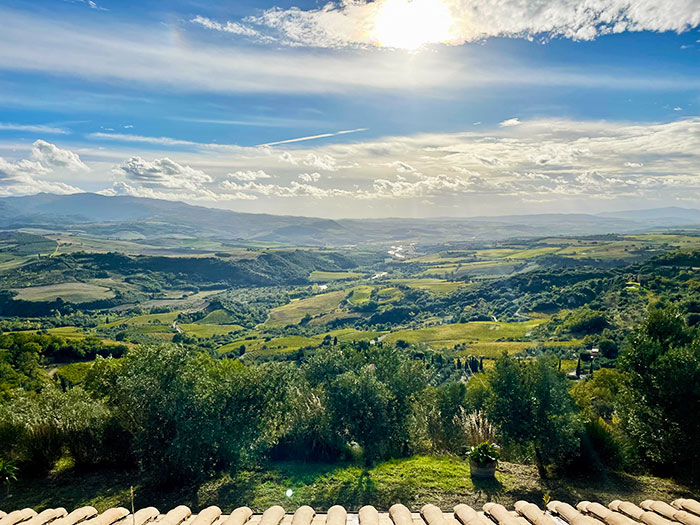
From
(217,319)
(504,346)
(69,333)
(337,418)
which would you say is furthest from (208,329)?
(337,418)

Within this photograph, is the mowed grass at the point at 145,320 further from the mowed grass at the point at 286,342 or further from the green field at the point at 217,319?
the mowed grass at the point at 286,342

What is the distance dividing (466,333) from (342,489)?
131 metres

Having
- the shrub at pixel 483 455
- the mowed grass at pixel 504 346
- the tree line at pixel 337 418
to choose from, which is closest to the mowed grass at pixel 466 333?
the mowed grass at pixel 504 346

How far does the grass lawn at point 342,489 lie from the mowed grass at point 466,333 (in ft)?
353

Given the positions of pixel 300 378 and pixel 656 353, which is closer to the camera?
pixel 656 353

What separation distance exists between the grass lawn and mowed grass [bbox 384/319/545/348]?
107673 millimetres

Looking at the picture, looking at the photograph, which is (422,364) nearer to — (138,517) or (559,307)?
(138,517)

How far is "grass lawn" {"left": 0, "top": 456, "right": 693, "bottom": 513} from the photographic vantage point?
15.9m

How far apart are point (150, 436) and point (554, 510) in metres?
14.2

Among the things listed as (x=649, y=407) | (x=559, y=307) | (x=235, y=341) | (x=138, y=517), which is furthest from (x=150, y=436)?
(x=559, y=307)

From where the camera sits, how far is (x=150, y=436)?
17.2 m

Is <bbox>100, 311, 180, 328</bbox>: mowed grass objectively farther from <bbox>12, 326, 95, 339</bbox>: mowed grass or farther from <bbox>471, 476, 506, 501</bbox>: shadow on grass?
<bbox>471, 476, 506, 501</bbox>: shadow on grass

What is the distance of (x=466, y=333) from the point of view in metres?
142

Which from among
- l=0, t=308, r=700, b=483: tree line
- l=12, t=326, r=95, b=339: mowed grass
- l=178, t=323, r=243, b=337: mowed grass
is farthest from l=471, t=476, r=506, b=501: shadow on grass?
l=178, t=323, r=243, b=337: mowed grass
